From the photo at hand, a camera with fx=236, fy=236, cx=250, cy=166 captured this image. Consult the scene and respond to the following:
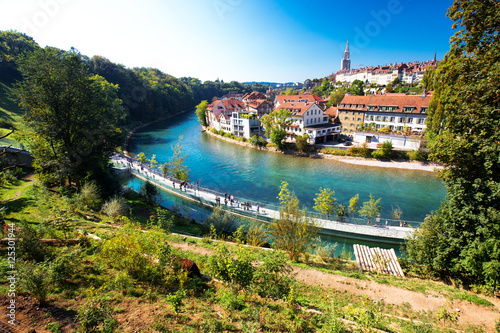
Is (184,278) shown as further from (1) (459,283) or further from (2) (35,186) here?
(2) (35,186)

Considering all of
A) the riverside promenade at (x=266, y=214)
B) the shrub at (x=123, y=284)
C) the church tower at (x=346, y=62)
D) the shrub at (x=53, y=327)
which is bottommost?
the riverside promenade at (x=266, y=214)

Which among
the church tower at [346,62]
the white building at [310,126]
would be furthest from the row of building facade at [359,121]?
the church tower at [346,62]

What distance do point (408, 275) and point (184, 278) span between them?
10262 millimetres

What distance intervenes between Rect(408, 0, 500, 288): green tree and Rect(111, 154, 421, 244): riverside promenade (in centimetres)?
339

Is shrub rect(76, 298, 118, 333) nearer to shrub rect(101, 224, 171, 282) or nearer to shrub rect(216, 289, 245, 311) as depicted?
shrub rect(101, 224, 171, 282)

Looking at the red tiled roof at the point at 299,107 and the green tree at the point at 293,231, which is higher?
the red tiled roof at the point at 299,107

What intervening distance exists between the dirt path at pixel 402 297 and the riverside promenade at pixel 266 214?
160 inches

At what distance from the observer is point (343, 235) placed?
16516mm

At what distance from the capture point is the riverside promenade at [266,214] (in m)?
15.9

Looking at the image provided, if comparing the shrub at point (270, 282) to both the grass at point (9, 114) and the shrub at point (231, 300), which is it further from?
the grass at point (9, 114)

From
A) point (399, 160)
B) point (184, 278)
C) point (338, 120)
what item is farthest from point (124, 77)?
point (184, 278)

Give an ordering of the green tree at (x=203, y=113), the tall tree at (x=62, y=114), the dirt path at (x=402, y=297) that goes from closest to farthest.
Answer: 1. the dirt path at (x=402, y=297)
2. the tall tree at (x=62, y=114)
3. the green tree at (x=203, y=113)

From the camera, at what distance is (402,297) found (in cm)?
844

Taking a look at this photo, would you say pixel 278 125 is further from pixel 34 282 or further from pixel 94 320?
pixel 94 320
